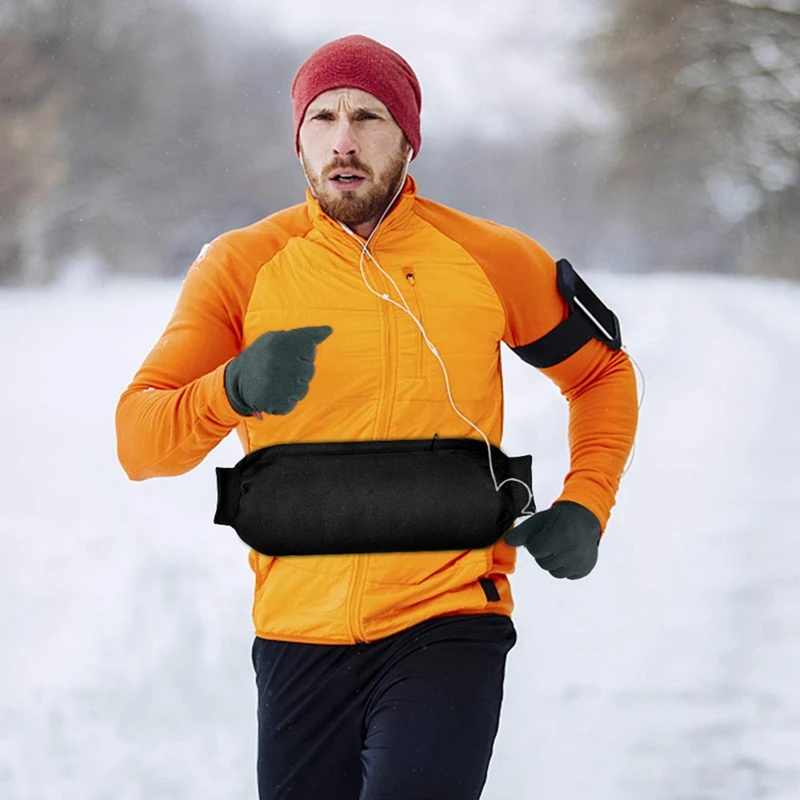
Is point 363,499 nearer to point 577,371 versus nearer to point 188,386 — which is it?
point 188,386

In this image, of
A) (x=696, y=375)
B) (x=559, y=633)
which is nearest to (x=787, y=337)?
(x=696, y=375)

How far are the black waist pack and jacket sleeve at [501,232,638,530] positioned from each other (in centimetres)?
21

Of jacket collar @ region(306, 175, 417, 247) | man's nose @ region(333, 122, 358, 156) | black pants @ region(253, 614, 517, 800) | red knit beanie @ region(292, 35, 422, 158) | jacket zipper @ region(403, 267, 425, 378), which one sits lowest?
black pants @ region(253, 614, 517, 800)

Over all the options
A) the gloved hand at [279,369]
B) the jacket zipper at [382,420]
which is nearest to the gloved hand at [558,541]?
the jacket zipper at [382,420]

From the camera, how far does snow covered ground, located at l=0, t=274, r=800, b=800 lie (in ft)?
9.00

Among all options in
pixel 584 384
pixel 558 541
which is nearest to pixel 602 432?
pixel 584 384

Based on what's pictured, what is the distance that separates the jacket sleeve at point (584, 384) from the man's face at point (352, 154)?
238mm

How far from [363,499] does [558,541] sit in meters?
0.28

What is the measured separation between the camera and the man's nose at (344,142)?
5.72 ft

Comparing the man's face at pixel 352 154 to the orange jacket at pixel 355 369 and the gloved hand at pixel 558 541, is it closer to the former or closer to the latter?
the orange jacket at pixel 355 369

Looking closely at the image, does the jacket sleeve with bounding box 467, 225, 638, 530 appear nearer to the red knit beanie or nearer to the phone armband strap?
the phone armband strap

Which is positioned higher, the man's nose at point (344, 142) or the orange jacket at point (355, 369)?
the man's nose at point (344, 142)

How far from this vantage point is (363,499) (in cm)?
165

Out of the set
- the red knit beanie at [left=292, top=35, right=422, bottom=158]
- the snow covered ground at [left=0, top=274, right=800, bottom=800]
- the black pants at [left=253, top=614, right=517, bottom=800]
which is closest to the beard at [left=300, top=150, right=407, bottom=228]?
the red knit beanie at [left=292, top=35, right=422, bottom=158]
